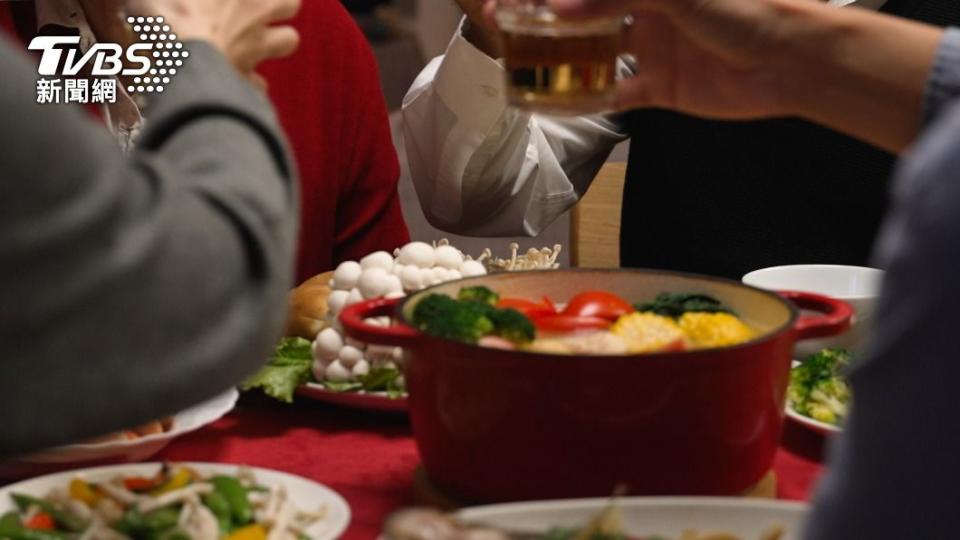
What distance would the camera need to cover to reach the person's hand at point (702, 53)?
1.27 m

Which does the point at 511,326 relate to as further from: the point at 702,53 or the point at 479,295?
the point at 702,53

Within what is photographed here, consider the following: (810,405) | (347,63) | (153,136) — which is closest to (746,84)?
(810,405)

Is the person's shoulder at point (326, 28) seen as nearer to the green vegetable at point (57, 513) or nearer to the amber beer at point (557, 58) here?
the amber beer at point (557, 58)

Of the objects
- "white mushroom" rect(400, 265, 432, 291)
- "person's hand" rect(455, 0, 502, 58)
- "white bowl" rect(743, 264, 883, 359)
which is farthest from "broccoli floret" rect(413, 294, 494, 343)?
"person's hand" rect(455, 0, 502, 58)

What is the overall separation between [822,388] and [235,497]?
0.61 meters

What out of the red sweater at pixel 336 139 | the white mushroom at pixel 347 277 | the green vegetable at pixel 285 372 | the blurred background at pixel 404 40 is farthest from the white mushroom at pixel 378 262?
the blurred background at pixel 404 40

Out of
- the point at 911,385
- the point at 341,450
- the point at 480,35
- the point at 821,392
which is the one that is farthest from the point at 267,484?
the point at 480,35

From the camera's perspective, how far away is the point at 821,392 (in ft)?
4.33

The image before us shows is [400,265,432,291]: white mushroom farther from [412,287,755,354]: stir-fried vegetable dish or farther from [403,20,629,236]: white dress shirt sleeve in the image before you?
A: [403,20,629,236]: white dress shirt sleeve

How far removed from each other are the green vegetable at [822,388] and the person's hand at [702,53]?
0.27 metres

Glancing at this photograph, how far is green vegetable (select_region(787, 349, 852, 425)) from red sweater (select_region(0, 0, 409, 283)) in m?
1.09

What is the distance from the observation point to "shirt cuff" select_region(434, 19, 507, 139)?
2.09 metres

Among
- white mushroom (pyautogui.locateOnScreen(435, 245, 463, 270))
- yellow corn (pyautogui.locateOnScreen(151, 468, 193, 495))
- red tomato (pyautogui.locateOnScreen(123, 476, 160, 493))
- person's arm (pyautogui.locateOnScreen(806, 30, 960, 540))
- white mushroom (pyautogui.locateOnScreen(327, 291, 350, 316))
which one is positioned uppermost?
person's arm (pyautogui.locateOnScreen(806, 30, 960, 540))

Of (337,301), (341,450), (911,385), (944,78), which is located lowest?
(341,450)
